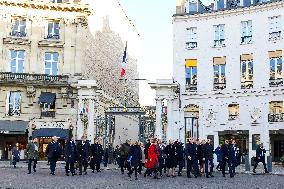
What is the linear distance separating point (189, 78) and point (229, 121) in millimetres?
4506

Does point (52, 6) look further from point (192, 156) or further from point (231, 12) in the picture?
point (192, 156)

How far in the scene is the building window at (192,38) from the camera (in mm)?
37188

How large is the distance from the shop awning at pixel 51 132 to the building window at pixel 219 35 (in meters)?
13.6

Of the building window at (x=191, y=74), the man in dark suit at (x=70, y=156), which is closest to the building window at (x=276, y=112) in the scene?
the building window at (x=191, y=74)

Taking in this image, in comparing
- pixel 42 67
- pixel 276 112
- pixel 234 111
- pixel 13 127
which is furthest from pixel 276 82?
pixel 13 127

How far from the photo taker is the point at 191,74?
36.8 m

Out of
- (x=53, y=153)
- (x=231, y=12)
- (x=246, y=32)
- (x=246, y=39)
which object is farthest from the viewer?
(x=231, y=12)

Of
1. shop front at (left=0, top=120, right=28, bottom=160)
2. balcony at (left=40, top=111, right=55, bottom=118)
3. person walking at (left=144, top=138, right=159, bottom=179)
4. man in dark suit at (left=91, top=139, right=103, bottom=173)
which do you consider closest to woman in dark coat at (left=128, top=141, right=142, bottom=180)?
person walking at (left=144, top=138, right=159, bottom=179)

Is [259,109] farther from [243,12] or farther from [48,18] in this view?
[48,18]

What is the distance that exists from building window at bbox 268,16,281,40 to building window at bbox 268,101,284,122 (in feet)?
15.6

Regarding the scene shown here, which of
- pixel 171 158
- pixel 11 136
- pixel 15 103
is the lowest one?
pixel 171 158

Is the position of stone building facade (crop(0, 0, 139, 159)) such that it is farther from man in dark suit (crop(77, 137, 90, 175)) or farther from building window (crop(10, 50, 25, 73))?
man in dark suit (crop(77, 137, 90, 175))

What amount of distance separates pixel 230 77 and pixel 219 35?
3.50 meters

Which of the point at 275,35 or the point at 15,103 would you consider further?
the point at 15,103
